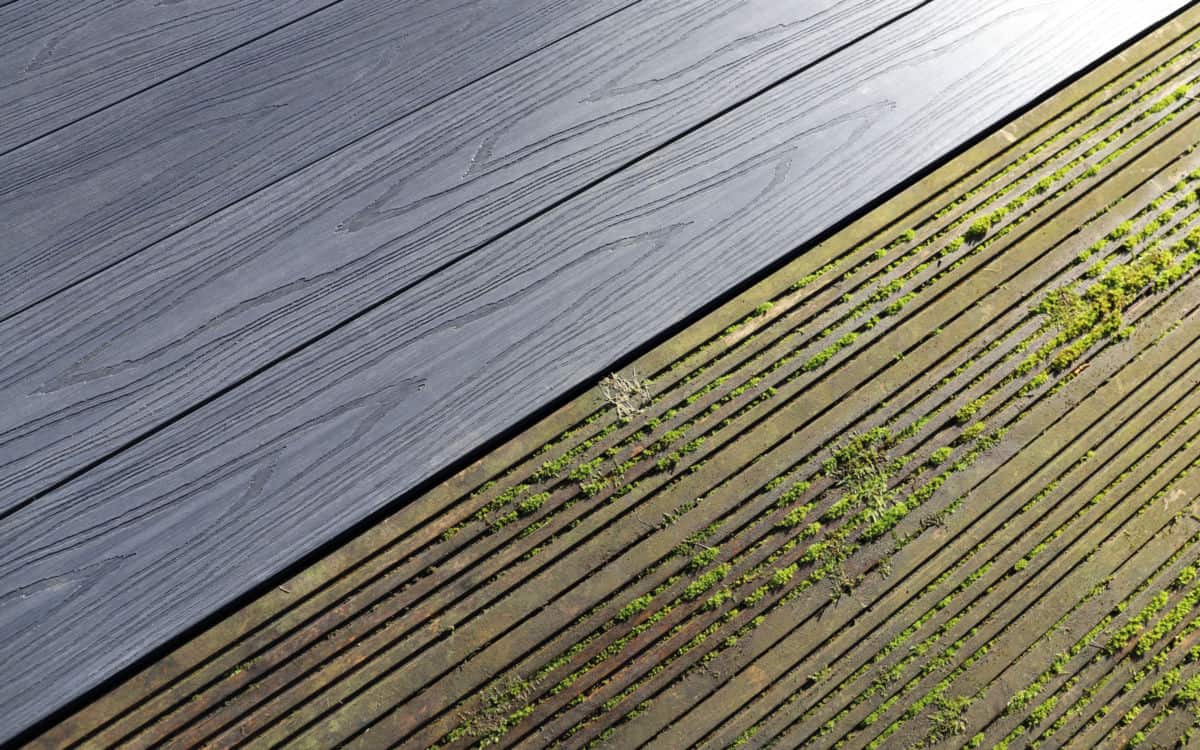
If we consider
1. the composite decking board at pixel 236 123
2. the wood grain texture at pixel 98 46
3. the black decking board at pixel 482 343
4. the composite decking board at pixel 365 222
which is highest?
the wood grain texture at pixel 98 46

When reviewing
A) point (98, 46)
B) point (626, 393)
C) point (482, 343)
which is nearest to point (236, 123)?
point (98, 46)

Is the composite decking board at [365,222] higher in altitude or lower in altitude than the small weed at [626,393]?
higher

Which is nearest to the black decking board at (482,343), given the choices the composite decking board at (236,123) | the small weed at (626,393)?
the small weed at (626,393)

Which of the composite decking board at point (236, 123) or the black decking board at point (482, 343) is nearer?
the black decking board at point (482, 343)

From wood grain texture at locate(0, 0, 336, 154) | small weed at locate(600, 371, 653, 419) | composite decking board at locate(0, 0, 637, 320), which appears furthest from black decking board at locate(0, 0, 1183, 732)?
wood grain texture at locate(0, 0, 336, 154)

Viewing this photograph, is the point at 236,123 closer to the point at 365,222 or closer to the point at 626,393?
A: the point at 365,222

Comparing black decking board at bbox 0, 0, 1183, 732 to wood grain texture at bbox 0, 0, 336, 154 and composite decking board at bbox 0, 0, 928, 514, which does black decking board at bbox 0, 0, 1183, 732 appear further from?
wood grain texture at bbox 0, 0, 336, 154

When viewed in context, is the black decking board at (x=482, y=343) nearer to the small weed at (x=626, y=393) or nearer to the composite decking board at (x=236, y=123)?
the small weed at (x=626, y=393)
